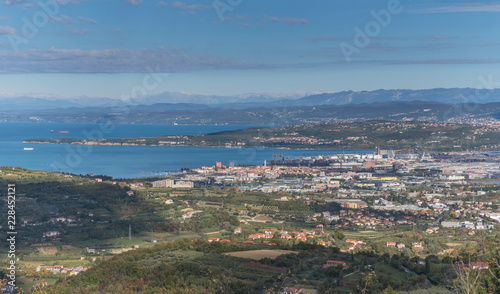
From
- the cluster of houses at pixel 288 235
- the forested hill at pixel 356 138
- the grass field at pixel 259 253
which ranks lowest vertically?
the cluster of houses at pixel 288 235

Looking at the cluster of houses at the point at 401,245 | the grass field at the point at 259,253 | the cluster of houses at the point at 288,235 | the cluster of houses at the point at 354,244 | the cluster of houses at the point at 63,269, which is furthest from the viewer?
the cluster of houses at the point at 288,235

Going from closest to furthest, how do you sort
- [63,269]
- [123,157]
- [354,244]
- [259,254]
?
[63,269], [259,254], [354,244], [123,157]

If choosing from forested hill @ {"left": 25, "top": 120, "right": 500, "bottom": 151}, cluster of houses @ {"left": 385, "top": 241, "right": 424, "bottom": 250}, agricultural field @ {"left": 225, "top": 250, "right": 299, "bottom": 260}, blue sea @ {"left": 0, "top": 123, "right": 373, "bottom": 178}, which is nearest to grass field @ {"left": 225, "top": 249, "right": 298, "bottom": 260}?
agricultural field @ {"left": 225, "top": 250, "right": 299, "bottom": 260}

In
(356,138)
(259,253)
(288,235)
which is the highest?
(356,138)

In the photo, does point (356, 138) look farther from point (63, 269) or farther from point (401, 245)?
point (63, 269)

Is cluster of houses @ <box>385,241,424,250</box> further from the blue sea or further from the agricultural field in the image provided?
the blue sea

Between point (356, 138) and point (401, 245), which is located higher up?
point (356, 138)

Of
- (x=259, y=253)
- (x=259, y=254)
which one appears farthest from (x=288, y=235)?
(x=259, y=254)

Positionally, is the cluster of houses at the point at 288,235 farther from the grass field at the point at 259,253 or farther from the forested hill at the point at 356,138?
the forested hill at the point at 356,138

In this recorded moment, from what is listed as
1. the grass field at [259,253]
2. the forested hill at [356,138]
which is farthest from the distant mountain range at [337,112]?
the grass field at [259,253]

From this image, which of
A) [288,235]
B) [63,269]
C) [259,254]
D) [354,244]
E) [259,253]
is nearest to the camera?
[63,269]

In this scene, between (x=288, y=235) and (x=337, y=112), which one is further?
(x=337, y=112)
